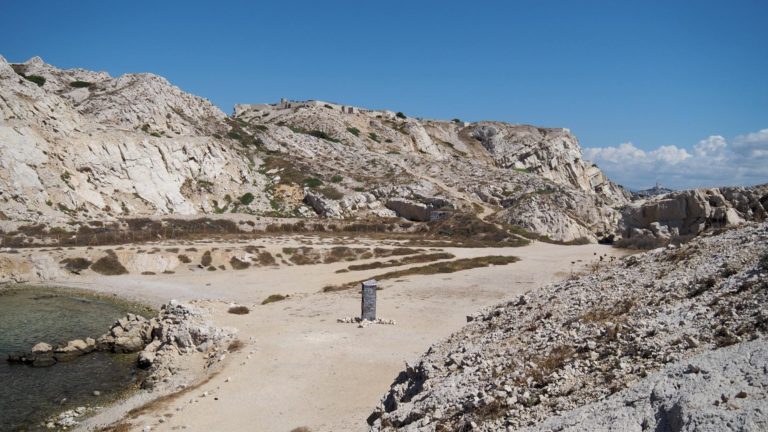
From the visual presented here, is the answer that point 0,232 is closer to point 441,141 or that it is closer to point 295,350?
point 295,350

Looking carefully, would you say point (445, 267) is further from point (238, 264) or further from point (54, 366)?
point (54, 366)

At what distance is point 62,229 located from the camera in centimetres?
4684

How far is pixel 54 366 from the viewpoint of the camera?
2052cm

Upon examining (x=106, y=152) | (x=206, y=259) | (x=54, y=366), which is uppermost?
(x=106, y=152)

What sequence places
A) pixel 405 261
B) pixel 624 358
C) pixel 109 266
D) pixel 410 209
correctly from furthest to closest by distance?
1. pixel 410 209
2. pixel 405 261
3. pixel 109 266
4. pixel 624 358

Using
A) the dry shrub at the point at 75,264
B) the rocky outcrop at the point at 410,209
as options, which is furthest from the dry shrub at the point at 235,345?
the rocky outcrop at the point at 410,209

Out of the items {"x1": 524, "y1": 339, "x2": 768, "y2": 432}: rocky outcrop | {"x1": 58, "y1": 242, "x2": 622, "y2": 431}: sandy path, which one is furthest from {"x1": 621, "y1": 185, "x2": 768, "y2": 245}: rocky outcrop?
{"x1": 524, "y1": 339, "x2": 768, "y2": 432}: rocky outcrop

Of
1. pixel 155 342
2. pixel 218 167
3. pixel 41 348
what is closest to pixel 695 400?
pixel 155 342

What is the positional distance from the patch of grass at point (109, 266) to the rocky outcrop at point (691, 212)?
44901 millimetres

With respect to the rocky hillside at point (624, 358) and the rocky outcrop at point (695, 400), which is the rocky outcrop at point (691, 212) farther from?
the rocky outcrop at point (695, 400)

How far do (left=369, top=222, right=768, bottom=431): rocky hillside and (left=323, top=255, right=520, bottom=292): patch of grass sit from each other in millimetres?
22432

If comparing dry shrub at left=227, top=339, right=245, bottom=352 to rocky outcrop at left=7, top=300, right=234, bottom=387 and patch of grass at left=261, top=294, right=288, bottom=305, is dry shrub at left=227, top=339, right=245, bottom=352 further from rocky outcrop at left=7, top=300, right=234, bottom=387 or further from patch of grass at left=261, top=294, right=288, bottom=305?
patch of grass at left=261, top=294, right=288, bottom=305

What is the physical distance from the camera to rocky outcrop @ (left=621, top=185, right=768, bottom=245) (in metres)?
37.6

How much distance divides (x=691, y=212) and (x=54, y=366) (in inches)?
1875
